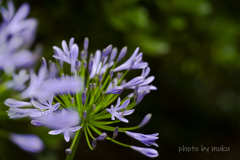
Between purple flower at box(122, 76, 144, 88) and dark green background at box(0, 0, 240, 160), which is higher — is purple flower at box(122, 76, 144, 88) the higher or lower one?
the lower one

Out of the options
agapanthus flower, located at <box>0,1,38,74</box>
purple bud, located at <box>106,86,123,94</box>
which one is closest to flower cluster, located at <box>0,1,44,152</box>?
agapanthus flower, located at <box>0,1,38,74</box>

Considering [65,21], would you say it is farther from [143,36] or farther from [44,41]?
[143,36]

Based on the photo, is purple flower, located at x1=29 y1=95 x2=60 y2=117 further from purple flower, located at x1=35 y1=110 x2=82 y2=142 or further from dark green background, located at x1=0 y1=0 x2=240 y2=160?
dark green background, located at x1=0 y1=0 x2=240 y2=160

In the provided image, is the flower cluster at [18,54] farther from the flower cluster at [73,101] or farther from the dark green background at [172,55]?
the dark green background at [172,55]

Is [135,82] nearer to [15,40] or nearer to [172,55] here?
[15,40]

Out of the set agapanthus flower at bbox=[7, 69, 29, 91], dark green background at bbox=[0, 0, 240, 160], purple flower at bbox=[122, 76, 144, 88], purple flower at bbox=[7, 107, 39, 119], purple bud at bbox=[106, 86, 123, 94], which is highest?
dark green background at bbox=[0, 0, 240, 160]

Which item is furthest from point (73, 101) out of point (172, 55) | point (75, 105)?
point (172, 55)

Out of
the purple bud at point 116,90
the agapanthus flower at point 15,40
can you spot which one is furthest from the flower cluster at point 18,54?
the purple bud at point 116,90

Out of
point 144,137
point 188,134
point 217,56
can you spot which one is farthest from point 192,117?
point 144,137
